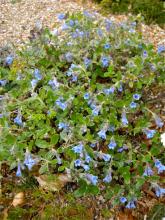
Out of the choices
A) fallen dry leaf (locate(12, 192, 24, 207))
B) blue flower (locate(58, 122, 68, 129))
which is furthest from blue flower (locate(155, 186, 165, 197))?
fallen dry leaf (locate(12, 192, 24, 207))

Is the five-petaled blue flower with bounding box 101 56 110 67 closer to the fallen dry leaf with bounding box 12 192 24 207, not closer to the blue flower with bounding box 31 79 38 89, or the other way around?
the blue flower with bounding box 31 79 38 89

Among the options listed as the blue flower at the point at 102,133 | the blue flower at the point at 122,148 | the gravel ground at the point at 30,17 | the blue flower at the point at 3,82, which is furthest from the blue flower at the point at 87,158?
the gravel ground at the point at 30,17

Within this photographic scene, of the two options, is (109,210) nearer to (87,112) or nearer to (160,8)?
(87,112)

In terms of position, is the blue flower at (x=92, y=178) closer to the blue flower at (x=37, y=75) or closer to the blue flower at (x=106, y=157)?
the blue flower at (x=106, y=157)

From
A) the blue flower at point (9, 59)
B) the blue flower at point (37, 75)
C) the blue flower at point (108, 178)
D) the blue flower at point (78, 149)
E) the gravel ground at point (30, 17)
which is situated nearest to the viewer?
the blue flower at point (78, 149)

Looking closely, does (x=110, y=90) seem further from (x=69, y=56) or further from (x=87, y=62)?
(x=69, y=56)
